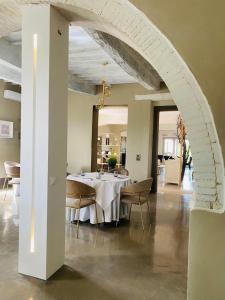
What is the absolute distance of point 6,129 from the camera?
7.48 metres

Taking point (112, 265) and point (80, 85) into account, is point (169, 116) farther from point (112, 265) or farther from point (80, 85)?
point (112, 265)

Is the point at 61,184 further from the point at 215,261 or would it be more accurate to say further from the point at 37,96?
the point at 215,261

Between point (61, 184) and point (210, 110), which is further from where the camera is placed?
point (61, 184)

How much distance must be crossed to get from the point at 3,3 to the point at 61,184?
198 centimetres

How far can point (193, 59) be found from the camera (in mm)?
1830

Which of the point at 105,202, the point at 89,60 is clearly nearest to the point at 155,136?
the point at 89,60

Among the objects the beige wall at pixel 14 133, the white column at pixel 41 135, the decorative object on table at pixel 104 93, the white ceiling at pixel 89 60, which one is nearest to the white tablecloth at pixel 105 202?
the white column at pixel 41 135

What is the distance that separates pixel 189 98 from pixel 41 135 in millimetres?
1473

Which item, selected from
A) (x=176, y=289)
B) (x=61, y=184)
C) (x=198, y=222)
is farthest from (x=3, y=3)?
(x=176, y=289)

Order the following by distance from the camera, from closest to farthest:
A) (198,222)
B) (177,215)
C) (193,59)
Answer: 1. (193,59)
2. (198,222)
3. (177,215)

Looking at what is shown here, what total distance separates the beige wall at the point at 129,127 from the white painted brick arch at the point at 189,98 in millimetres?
4967

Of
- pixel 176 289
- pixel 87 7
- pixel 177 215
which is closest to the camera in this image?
pixel 87 7

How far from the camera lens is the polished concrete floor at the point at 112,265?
237 centimetres

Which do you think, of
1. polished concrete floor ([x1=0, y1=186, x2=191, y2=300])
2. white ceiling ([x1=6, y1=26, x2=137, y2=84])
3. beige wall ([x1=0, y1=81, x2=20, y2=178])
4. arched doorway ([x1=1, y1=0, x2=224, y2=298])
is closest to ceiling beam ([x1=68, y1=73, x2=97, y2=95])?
white ceiling ([x1=6, y1=26, x2=137, y2=84])
